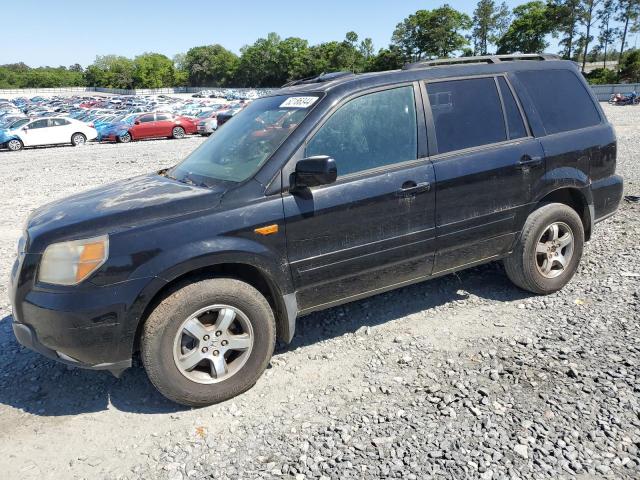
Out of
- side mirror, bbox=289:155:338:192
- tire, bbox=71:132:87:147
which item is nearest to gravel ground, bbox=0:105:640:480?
side mirror, bbox=289:155:338:192

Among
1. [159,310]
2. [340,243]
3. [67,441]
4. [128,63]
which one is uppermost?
[128,63]

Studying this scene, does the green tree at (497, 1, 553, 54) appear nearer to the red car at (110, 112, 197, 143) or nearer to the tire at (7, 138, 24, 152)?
the red car at (110, 112, 197, 143)

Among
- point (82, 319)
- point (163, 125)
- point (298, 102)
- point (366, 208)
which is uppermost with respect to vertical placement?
point (298, 102)

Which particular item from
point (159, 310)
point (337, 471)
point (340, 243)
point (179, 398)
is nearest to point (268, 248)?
point (340, 243)

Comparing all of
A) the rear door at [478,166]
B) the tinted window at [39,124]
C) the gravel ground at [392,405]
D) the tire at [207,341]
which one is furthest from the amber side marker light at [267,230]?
the tinted window at [39,124]

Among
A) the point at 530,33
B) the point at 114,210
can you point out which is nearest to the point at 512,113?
the point at 114,210

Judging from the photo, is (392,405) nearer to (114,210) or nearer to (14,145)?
(114,210)

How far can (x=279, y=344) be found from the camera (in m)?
4.02

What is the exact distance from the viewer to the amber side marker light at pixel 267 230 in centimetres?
317

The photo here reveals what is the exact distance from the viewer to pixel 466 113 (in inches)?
157

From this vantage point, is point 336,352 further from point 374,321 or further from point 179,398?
point 179,398

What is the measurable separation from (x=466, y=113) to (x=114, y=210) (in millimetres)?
2737

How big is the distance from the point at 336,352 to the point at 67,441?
Result: 6.11 feet

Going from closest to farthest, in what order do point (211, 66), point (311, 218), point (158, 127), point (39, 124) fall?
point (311, 218) < point (39, 124) < point (158, 127) < point (211, 66)
